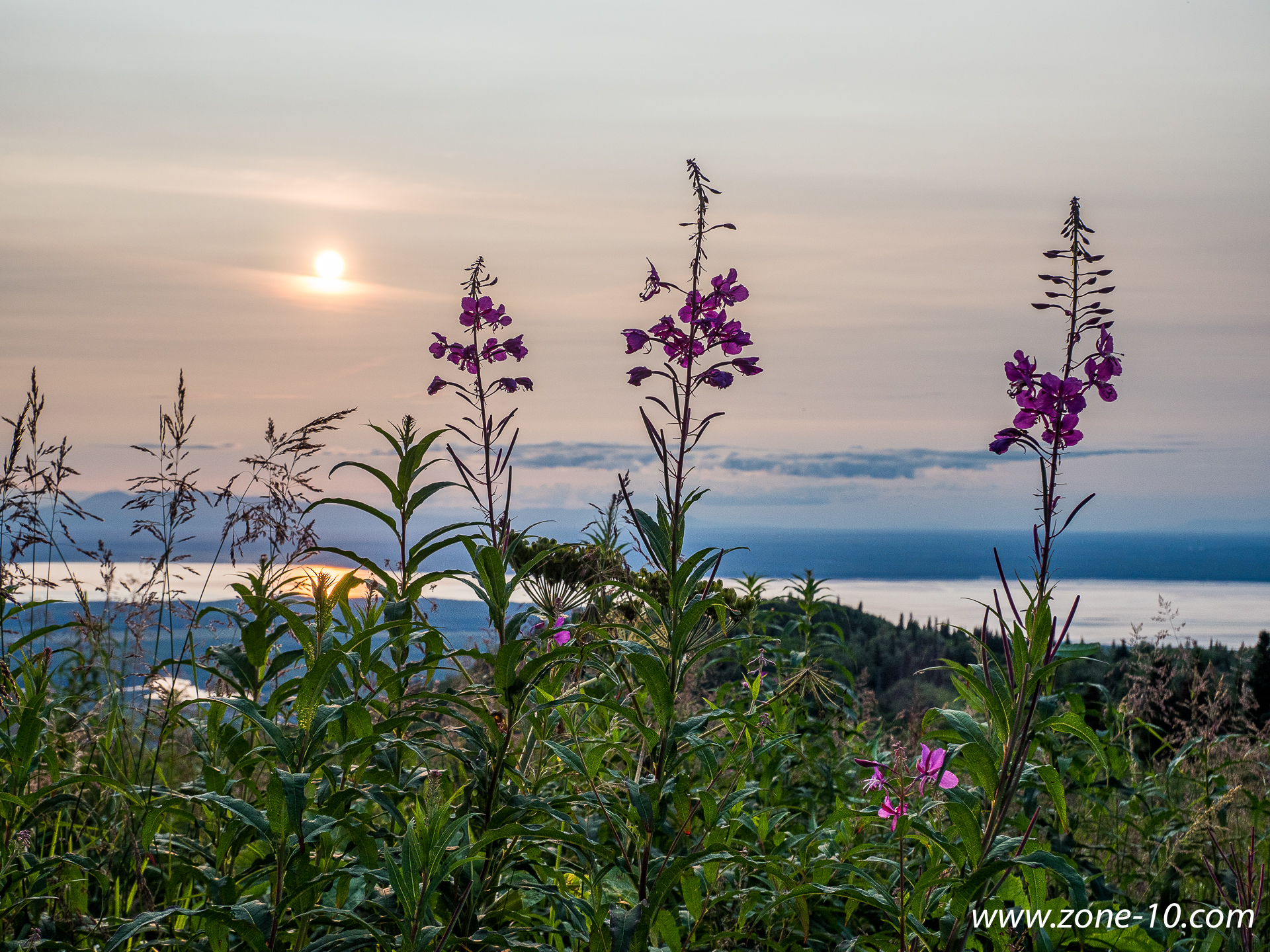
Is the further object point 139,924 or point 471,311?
point 471,311

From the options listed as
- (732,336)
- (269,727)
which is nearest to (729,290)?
(732,336)

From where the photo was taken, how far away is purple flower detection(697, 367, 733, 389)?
110 inches

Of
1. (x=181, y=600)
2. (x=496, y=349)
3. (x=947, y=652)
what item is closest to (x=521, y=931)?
(x=496, y=349)

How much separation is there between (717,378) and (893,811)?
1330 millimetres

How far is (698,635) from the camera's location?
2777 mm

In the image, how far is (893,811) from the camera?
8.27 ft

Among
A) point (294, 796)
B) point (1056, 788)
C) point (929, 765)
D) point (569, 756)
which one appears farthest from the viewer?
point (929, 765)

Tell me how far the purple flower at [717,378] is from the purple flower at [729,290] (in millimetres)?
237

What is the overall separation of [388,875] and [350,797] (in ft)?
0.73

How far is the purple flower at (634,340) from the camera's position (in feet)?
9.30

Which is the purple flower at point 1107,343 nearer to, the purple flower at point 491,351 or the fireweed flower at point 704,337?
the fireweed flower at point 704,337

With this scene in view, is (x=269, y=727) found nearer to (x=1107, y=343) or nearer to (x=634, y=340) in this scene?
(x=634, y=340)

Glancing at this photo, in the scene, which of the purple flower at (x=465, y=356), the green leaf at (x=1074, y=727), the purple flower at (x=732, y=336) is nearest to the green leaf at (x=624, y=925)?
the green leaf at (x=1074, y=727)

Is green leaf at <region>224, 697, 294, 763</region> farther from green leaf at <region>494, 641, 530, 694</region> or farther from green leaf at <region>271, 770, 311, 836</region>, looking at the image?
green leaf at <region>494, 641, 530, 694</region>
